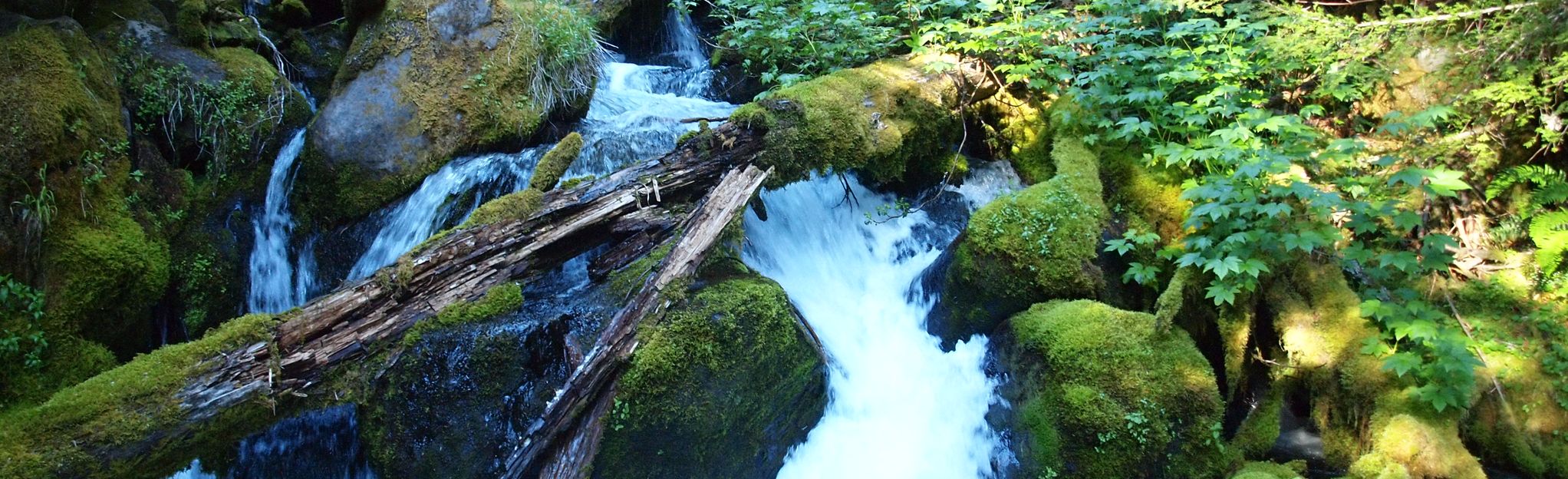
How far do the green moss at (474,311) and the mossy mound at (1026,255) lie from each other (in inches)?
111

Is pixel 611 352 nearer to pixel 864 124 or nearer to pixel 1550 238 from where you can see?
pixel 864 124

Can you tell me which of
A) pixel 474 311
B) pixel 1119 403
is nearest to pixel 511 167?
pixel 474 311

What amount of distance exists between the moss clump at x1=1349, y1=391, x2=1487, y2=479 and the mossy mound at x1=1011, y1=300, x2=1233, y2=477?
2.13ft

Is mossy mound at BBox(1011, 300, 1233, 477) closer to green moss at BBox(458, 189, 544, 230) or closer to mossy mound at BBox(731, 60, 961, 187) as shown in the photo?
mossy mound at BBox(731, 60, 961, 187)

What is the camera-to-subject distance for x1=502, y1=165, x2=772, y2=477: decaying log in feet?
11.9

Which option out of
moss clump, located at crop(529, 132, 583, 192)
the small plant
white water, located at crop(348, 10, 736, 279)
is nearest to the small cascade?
white water, located at crop(348, 10, 736, 279)

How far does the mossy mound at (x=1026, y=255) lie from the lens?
474 centimetres

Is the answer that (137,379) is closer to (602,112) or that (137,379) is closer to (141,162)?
(141,162)

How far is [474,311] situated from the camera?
161 inches

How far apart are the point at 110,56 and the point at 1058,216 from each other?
22.2 feet

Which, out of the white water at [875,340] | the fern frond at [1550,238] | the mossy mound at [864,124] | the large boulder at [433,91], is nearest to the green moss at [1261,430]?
the white water at [875,340]

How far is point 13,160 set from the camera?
399 centimetres

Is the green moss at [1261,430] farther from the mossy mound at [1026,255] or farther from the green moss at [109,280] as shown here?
the green moss at [109,280]

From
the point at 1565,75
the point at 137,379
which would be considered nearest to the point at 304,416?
the point at 137,379
